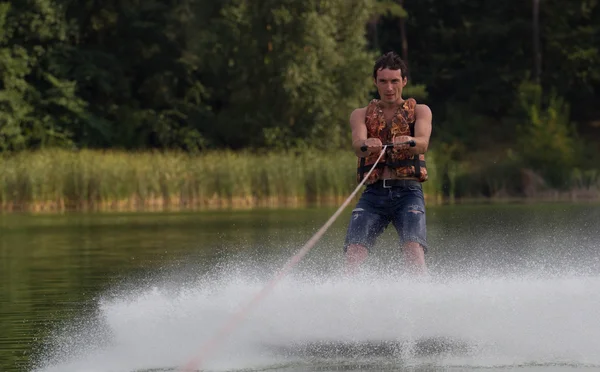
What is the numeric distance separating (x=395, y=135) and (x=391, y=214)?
500mm

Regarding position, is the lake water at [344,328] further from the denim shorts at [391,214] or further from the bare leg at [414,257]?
the denim shorts at [391,214]

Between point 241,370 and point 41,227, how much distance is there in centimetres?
1925

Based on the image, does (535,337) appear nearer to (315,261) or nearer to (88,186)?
(315,261)

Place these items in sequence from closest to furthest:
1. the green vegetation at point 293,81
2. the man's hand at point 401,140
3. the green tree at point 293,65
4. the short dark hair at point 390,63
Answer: the man's hand at point 401,140 → the short dark hair at point 390,63 → the green vegetation at point 293,81 → the green tree at point 293,65

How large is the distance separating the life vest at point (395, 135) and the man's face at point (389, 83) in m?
0.11

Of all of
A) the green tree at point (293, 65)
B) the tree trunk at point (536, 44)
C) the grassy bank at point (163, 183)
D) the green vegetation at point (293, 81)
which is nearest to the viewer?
the grassy bank at point (163, 183)

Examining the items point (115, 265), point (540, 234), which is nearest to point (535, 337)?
point (115, 265)

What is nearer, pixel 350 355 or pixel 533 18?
pixel 350 355

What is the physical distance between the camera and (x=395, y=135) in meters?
8.80

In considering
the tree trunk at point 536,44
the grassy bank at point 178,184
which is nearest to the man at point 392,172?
the grassy bank at point 178,184

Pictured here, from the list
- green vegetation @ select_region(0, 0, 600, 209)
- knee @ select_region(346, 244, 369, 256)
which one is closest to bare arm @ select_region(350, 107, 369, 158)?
knee @ select_region(346, 244, 369, 256)

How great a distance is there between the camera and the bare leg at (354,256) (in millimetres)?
8750

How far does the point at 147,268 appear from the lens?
16.6m

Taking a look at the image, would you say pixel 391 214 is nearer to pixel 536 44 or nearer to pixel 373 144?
pixel 373 144
